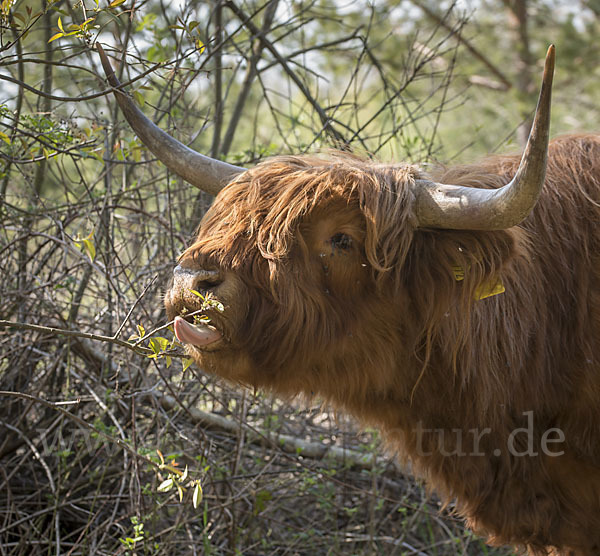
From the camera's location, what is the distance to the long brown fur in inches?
105

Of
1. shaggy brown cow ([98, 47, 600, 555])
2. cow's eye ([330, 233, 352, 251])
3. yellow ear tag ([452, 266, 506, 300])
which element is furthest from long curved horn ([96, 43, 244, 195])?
yellow ear tag ([452, 266, 506, 300])

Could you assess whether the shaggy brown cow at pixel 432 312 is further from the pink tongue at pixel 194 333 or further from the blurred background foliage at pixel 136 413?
the blurred background foliage at pixel 136 413

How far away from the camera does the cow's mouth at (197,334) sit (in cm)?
240

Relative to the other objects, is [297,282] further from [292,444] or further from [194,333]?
[292,444]

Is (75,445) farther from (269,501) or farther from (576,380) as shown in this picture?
(576,380)

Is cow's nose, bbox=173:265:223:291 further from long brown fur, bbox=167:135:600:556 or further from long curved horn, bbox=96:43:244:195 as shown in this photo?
long curved horn, bbox=96:43:244:195

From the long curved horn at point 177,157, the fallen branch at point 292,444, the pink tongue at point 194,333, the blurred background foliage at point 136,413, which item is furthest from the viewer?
the fallen branch at point 292,444

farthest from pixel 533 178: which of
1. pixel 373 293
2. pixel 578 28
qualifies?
pixel 578 28

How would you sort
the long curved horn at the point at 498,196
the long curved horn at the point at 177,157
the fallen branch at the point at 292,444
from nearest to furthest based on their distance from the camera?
the long curved horn at the point at 498,196, the long curved horn at the point at 177,157, the fallen branch at the point at 292,444

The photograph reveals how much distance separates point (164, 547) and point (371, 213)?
1.97 metres

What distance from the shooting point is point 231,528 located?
3.65m

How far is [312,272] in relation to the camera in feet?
8.91

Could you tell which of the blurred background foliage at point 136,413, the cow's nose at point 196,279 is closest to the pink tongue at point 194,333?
the cow's nose at point 196,279

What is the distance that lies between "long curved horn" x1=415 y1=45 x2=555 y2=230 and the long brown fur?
0.29 ft
